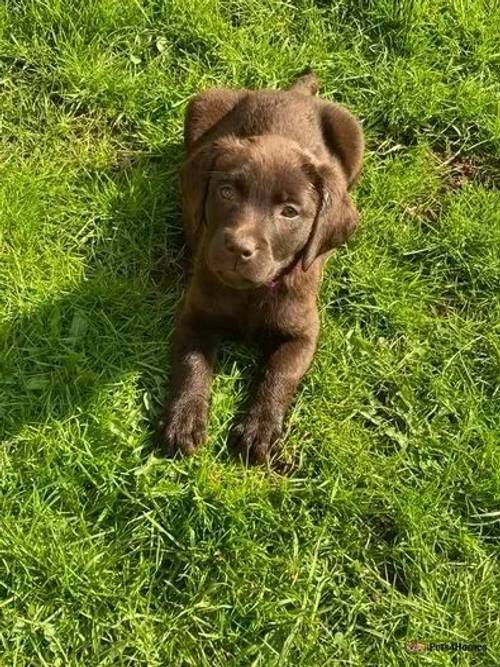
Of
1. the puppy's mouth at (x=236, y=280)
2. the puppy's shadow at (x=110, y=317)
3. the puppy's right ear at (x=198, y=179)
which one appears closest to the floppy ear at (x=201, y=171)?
the puppy's right ear at (x=198, y=179)

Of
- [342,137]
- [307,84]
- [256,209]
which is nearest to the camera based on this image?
[256,209]

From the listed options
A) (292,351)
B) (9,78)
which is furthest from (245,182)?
(9,78)

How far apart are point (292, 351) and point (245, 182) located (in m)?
0.81

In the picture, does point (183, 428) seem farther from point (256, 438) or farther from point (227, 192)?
point (227, 192)

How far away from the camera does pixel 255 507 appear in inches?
139

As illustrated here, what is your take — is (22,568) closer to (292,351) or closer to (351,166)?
(292,351)

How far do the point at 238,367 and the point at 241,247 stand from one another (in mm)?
886

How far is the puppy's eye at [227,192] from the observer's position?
10.7 feet

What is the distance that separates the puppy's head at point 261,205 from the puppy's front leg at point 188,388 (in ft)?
1.57

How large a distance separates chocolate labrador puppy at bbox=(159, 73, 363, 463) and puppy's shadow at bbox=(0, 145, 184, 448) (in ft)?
0.51

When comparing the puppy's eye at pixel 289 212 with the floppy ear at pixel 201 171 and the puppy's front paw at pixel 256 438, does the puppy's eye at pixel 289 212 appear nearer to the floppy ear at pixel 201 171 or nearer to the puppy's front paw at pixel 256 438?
the floppy ear at pixel 201 171

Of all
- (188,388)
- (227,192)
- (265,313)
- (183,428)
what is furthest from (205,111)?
(183,428)

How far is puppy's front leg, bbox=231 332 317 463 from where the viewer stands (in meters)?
3.63

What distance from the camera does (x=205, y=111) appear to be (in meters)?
3.99
